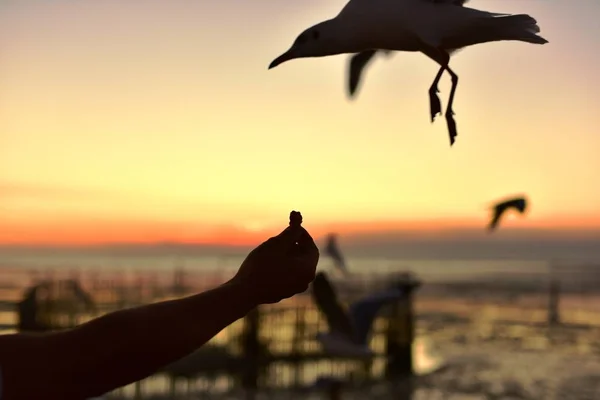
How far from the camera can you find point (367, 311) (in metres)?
8.15

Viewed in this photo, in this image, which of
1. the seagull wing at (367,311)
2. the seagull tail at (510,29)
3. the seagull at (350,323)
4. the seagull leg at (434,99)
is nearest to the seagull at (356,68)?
the seagull tail at (510,29)

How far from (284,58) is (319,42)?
0.17m

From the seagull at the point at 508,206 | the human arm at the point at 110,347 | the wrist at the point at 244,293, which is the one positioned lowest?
the human arm at the point at 110,347

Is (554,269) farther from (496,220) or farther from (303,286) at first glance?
(303,286)

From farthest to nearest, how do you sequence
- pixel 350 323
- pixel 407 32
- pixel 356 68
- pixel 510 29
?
1. pixel 350 323
2. pixel 356 68
3. pixel 510 29
4. pixel 407 32

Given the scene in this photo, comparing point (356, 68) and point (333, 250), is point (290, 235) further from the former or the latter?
point (333, 250)

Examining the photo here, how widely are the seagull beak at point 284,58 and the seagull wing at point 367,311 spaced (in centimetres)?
608

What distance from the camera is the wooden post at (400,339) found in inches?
619

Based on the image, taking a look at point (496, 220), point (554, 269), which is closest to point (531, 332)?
point (496, 220)

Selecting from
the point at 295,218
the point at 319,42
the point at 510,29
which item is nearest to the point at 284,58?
the point at 319,42

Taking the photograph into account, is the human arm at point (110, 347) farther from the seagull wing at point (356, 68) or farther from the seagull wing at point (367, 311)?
the seagull wing at point (367, 311)

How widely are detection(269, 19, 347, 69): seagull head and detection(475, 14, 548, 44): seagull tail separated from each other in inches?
17.3

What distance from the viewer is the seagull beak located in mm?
1892

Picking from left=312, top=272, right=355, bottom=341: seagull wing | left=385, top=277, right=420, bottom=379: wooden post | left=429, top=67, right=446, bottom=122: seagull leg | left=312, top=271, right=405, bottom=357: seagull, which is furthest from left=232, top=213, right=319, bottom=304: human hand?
left=385, top=277, right=420, bottom=379: wooden post
